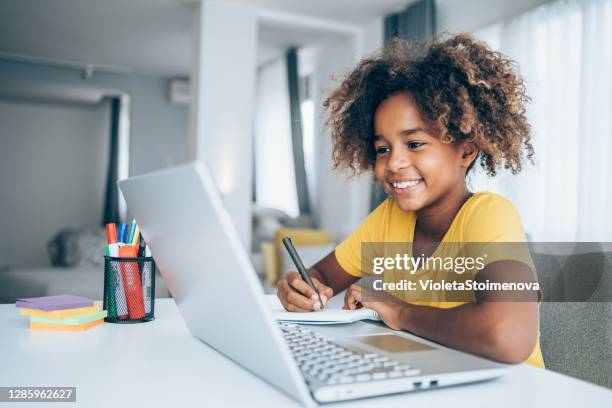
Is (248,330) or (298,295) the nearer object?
(248,330)

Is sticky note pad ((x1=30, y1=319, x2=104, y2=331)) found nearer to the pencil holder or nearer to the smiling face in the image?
the pencil holder

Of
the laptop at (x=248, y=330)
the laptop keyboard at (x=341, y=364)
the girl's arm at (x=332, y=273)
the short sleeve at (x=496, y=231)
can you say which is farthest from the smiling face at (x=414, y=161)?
the laptop keyboard at (x=341, y=364)

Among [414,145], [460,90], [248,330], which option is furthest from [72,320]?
[460,90]

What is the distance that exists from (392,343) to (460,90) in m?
0.66

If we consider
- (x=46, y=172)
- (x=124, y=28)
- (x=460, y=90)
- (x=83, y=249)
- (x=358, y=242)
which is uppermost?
(x=124, y=28)

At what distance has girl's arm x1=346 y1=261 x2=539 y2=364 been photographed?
2.44ft

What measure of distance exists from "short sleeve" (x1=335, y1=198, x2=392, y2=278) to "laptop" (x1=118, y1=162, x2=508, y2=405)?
595 mm

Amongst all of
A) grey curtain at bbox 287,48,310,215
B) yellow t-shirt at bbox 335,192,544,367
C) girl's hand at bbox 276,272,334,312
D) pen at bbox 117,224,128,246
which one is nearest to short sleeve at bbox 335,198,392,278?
yellow t-shirt at bbox 335,192,544,367

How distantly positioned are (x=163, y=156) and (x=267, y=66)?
205cm

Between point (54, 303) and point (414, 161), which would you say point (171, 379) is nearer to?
point (54, 303)

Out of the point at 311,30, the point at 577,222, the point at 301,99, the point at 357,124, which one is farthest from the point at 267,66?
the point at 357,124

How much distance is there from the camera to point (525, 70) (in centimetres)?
380

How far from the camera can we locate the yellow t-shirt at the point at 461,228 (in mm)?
949

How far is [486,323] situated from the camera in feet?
2.52
